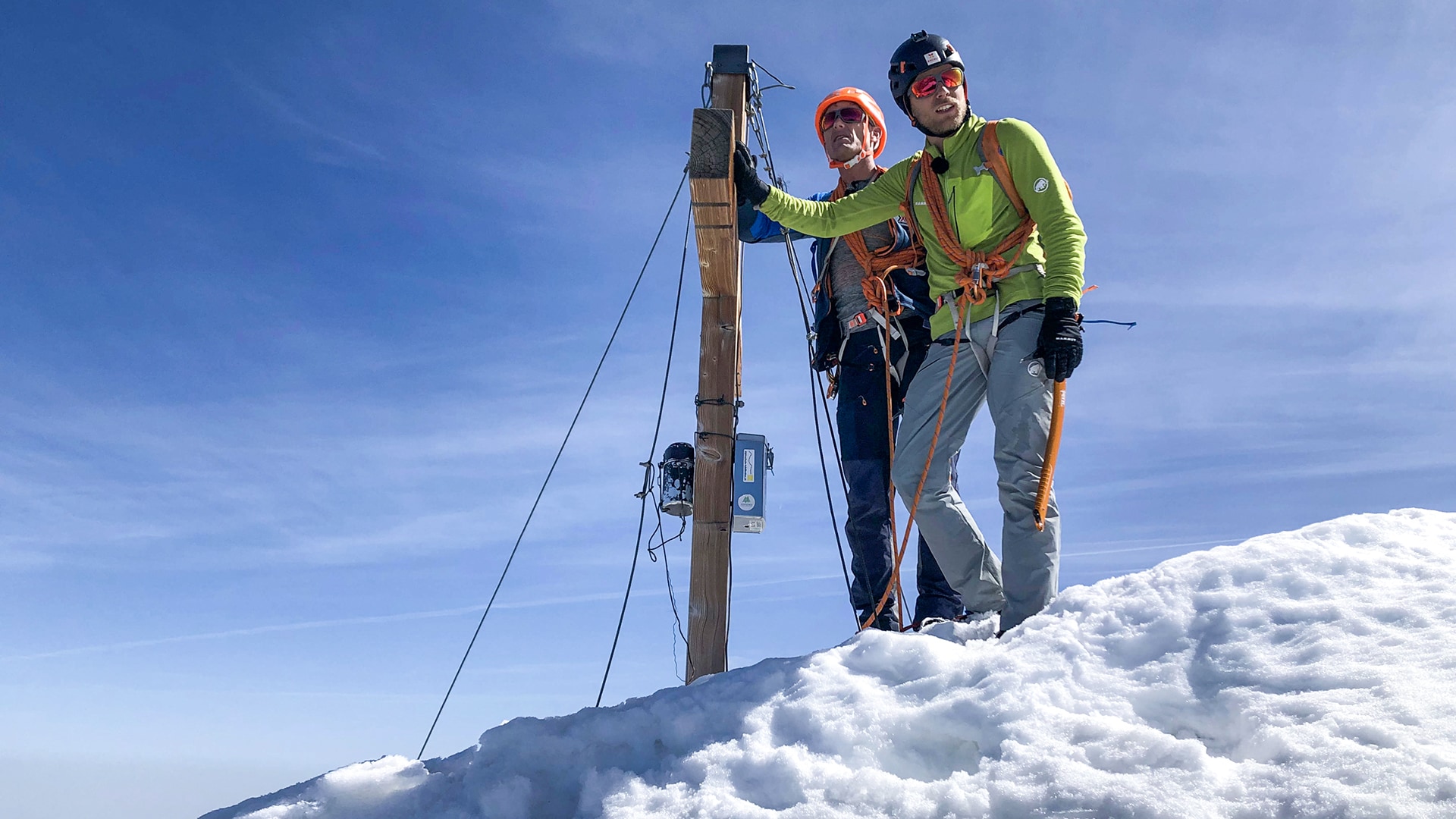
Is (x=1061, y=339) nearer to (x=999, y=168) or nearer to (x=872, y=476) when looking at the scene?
(x=999, y=168)

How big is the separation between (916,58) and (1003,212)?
827 millimetres

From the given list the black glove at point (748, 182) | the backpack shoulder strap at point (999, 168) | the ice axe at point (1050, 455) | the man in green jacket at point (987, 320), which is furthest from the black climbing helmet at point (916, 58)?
the ice axe at point (1050, 455)

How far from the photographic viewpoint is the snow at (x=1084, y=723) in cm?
245

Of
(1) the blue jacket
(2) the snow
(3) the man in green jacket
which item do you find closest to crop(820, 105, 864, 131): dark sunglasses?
(1) the blue jacket

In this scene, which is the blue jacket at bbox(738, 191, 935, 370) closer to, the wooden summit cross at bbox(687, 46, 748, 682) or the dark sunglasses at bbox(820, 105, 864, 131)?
the wooden summit cross at bbox(687, 46, 748, 682)

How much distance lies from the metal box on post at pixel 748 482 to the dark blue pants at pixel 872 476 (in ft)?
2.38

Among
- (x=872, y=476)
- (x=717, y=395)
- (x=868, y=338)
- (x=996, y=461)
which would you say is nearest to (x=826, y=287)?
(x=868, y=338)

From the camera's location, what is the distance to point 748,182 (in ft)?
15.8

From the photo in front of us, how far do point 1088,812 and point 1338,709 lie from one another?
2.66 ft

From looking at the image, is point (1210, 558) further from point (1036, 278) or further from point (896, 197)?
point (896, 197)

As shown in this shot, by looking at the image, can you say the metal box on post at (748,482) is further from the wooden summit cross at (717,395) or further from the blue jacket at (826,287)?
the blue jacket at (826,287)

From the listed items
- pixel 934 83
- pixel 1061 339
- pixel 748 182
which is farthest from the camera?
pixel 748 182

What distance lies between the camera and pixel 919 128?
4426 millimetres

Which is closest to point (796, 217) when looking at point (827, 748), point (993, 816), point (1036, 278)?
point (1036, 278)
